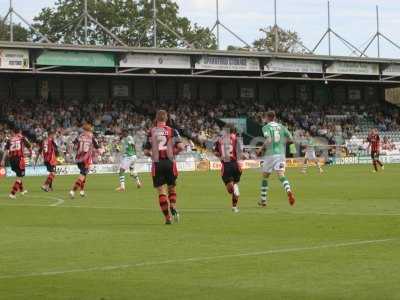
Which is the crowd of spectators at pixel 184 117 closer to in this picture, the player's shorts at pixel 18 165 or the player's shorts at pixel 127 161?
the player's shorts at pixel 127 161

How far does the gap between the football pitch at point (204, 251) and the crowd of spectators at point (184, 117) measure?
33335mm

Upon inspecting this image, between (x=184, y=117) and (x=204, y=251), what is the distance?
52.8m

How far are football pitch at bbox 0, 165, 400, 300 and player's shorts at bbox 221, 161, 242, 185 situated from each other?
71 centimetres

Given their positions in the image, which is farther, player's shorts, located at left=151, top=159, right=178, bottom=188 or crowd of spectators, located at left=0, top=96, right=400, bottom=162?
crowd of spectators, located at left=0, top=96, right=400, bottom=162

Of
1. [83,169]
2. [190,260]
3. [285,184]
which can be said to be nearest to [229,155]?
[285,184]

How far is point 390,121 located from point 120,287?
68.5 m

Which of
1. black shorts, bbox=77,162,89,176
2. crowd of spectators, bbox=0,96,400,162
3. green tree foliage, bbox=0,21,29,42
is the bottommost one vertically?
black shorts, bbox=77,162,89,176

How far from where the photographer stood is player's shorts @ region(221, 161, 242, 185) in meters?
22.2

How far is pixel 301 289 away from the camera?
10.1m

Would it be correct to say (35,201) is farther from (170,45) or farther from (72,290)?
(170,45)

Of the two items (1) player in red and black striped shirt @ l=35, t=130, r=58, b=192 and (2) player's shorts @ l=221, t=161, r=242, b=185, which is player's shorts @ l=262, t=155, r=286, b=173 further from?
(1) player in red and black striped shirt @ l=35, t=130, r=58, b=192

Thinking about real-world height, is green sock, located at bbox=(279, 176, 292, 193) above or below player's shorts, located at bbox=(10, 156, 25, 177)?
below

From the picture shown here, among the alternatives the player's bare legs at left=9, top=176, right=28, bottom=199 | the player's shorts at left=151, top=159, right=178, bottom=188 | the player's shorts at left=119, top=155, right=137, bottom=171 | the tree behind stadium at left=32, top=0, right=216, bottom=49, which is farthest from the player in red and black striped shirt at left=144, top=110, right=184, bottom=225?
the tree behind stadium at left=32, top=0, right=216, bottom=49

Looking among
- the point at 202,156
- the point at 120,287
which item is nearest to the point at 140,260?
the point at 120,287
